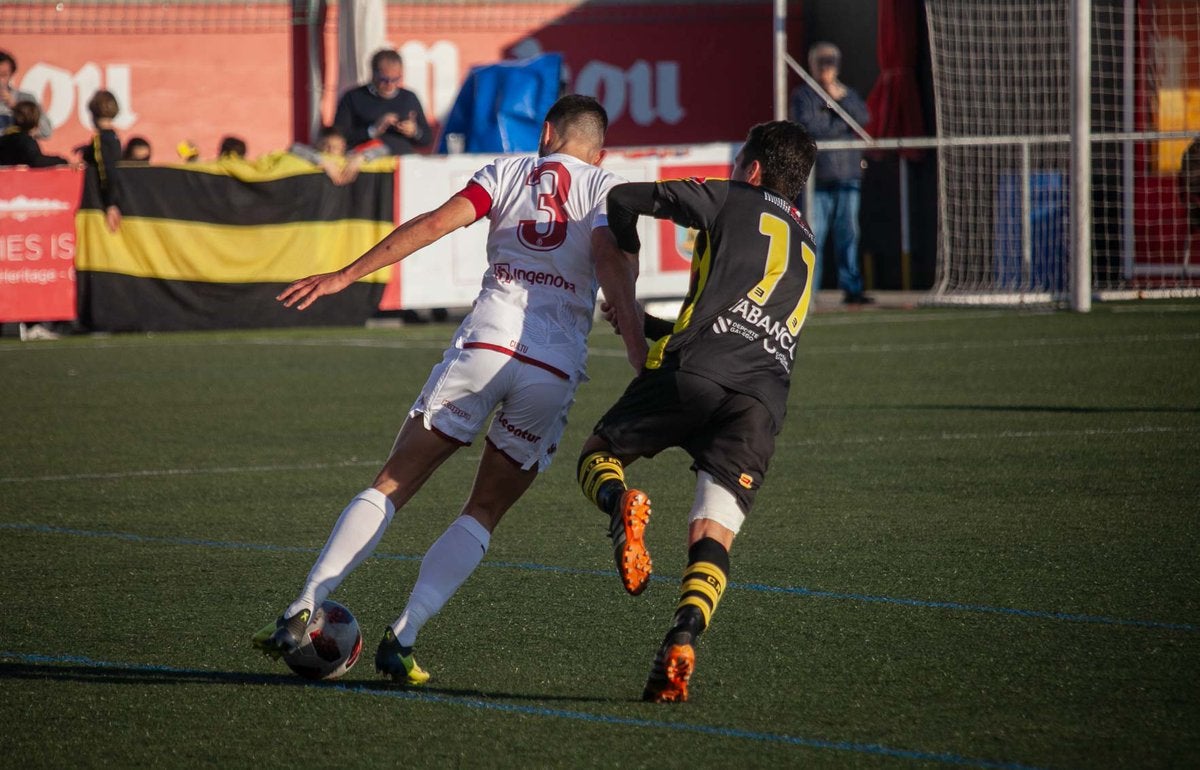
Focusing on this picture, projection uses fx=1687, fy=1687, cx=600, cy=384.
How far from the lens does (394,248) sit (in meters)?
5.05

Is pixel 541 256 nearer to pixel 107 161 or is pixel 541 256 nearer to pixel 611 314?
pixel 611 314

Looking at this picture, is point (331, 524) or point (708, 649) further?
point (331, 524)

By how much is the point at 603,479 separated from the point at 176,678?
4.69 feet

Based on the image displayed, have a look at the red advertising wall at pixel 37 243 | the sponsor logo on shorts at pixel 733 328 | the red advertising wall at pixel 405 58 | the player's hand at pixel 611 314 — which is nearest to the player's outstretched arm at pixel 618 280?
the player's hand at pixel 611 314

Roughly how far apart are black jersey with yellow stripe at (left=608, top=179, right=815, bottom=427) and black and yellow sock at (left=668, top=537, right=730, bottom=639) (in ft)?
1.62

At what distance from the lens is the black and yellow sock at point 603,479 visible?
502cm

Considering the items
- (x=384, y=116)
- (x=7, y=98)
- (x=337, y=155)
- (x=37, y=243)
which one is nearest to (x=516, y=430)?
(x=37, y=243)

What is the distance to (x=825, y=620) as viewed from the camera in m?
5.75

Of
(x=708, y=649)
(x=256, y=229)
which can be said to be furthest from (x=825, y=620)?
(x=256, y=229)

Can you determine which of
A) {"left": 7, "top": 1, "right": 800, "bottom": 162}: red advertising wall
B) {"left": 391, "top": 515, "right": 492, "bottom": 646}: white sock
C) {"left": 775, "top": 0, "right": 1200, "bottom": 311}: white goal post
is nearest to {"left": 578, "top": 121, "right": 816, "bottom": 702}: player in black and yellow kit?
{"left": 391, "top": 515, "right": 492, "bottom": 646}: white sock

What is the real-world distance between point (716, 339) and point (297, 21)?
22.0m

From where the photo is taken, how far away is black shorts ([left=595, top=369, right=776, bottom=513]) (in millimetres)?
4992

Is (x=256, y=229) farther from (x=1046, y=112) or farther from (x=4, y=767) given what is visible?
(x=4, y=767)

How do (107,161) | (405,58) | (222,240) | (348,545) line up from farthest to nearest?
(405,58) < (222,240) < (107,161) < (348,545)
